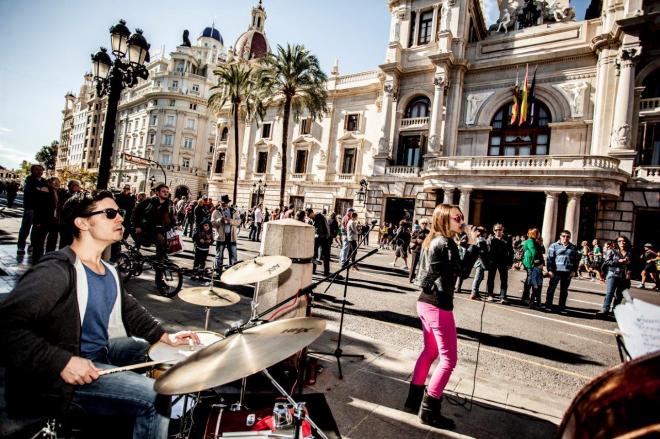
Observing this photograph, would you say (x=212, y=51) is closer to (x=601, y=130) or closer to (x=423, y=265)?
(x=601, y=130)

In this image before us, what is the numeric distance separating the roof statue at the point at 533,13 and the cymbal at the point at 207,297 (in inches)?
1133

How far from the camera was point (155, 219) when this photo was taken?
6.70 metres

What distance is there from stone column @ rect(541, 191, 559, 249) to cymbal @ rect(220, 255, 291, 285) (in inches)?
741

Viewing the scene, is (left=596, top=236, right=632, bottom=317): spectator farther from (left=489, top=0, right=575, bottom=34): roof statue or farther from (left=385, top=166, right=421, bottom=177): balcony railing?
(left=489, top=0, right=575, bottom=34): roof statue

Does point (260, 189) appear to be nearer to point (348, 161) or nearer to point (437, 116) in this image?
point (348, 161)

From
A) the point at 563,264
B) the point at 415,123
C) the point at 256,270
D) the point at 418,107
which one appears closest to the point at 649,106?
the point at 415,123

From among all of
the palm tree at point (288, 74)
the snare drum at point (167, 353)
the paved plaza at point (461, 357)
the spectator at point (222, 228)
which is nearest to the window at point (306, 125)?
the palm tree at point (288, 74)

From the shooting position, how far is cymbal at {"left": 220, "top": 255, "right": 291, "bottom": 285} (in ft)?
8.80

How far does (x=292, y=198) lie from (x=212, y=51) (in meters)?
49.1

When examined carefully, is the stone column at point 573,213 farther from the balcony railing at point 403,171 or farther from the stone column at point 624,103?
the balcony railing at point 403,171

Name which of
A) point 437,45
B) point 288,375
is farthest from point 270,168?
point 288,375

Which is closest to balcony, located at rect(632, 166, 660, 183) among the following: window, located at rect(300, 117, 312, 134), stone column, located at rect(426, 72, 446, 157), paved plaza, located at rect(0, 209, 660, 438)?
stone column, located at rect(426, 72, 446, 157)

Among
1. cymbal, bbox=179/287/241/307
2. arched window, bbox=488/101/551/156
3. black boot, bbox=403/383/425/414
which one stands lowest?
black boot, bbox=403/383/425/414

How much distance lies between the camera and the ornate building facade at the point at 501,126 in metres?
17.7
